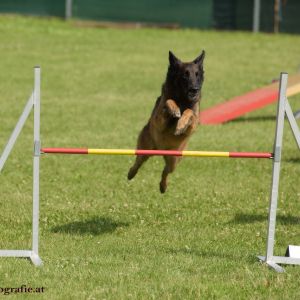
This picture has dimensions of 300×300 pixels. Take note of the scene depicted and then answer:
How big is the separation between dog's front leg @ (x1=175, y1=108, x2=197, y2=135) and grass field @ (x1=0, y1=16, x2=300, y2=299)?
1005 mm

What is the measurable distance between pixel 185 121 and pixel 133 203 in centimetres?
190

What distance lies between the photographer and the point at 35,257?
6484 millimetres

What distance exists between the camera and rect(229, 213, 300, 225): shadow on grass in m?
8.27

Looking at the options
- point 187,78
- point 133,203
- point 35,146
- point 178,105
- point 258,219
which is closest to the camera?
point 35,146

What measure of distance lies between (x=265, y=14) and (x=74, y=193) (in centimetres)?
2026

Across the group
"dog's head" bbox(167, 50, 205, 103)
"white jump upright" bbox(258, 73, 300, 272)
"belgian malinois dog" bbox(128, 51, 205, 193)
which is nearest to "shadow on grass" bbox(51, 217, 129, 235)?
"belgian malinois dog" bbox(128, 51, 205, 193)

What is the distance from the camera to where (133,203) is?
9.03 meters

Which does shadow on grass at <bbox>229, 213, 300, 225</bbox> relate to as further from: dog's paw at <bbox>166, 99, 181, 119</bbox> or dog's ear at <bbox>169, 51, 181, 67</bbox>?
dog's ear at <bbox>169, 51, 181, 67</bbox>

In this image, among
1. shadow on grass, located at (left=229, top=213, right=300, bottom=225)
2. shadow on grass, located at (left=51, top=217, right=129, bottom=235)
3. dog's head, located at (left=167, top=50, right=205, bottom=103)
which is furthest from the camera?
shadow on grass, located at (left=229, top=213, right=300, bottom=225)

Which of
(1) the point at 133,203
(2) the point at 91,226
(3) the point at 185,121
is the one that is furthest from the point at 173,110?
(1) the point at 133,203

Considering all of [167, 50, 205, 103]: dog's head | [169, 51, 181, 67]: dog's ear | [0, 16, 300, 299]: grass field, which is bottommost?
[0, 16, 300, 299]: grass field

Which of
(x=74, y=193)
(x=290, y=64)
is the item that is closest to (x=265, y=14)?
(x=290, y=64)

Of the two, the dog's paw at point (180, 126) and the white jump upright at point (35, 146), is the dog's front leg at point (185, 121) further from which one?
the white jump upright at point (35, 146)

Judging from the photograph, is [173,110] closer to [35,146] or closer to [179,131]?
[179,131]
